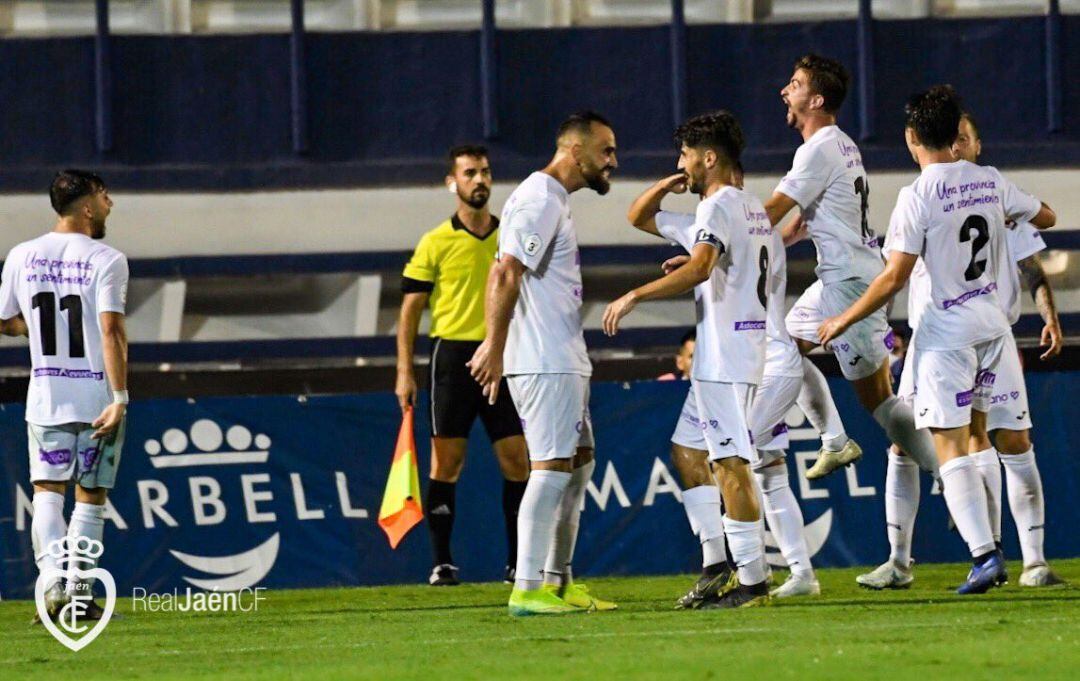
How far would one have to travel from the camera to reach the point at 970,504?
859 cm

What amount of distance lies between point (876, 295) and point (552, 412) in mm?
1522

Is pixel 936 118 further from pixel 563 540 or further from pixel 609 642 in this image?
pixel 609 642

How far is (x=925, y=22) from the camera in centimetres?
1670

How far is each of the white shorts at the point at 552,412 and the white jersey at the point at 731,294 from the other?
1.86 feet

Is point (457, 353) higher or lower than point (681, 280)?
lower

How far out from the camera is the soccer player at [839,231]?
9.33 metres

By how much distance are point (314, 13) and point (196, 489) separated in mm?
5673

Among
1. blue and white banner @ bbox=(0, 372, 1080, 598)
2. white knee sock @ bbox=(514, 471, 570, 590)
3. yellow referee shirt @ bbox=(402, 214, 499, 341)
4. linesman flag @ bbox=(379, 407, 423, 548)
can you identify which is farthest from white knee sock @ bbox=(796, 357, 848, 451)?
blue and white banner @ bbox=(0, 372, 1080, 598)

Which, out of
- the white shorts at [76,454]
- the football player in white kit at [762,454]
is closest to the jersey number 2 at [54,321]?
the white shorts at [76,454]

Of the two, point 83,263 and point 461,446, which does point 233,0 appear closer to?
point 461,446

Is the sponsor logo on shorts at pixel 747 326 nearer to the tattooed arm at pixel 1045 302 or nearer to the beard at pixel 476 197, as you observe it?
the tattooed arm at pixel 1045 302

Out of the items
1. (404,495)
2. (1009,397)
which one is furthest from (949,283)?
(404,495)

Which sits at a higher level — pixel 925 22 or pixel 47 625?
pixel 925 22

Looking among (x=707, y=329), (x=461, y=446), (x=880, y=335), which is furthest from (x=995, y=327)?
(x=461, y=446)
